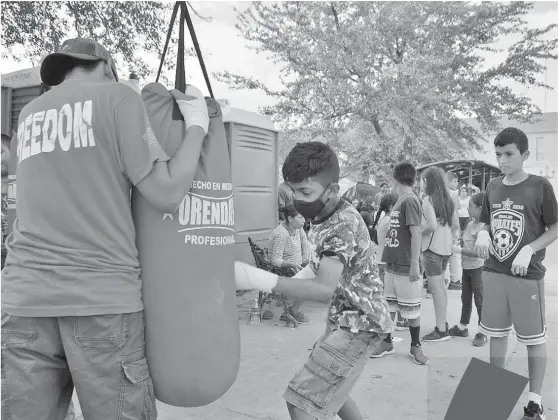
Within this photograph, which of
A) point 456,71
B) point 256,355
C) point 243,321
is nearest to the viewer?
point 256,355

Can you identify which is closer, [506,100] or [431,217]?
[431,217]

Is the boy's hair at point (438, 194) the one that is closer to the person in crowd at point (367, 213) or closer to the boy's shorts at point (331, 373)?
the boy's shorts at point (331, 373)

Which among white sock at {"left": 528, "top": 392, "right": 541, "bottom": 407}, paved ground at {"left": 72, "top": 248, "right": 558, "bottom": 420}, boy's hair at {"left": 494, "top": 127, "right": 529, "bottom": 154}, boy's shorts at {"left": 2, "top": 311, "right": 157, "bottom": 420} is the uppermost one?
boy's hair at {"left": 494, "top": 127, "right": 529, "bottom": 154}

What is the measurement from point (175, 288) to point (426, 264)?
4309 mm

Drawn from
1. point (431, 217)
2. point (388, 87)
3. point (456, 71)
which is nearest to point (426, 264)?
point (431, 217)

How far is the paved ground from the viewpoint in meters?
3.45

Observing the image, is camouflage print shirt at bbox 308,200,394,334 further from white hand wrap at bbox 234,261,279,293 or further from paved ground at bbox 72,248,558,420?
paved ground at bbox 72,248,558,420

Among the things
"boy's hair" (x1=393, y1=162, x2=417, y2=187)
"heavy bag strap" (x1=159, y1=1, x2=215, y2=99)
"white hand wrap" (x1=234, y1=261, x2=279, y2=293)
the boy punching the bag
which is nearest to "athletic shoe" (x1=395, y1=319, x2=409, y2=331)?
"boy's hair" (x1=393, y1=162, x2=417, y2=187)

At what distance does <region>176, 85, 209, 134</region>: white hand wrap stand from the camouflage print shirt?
0.75 metres

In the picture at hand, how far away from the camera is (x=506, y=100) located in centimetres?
1769

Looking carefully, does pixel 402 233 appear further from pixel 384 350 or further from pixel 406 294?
pixel 384 350

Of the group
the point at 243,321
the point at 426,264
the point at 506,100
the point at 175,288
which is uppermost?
the point at 506,100

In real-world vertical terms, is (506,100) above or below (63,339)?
above

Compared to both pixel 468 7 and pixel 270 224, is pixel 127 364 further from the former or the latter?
pixel 468 7
